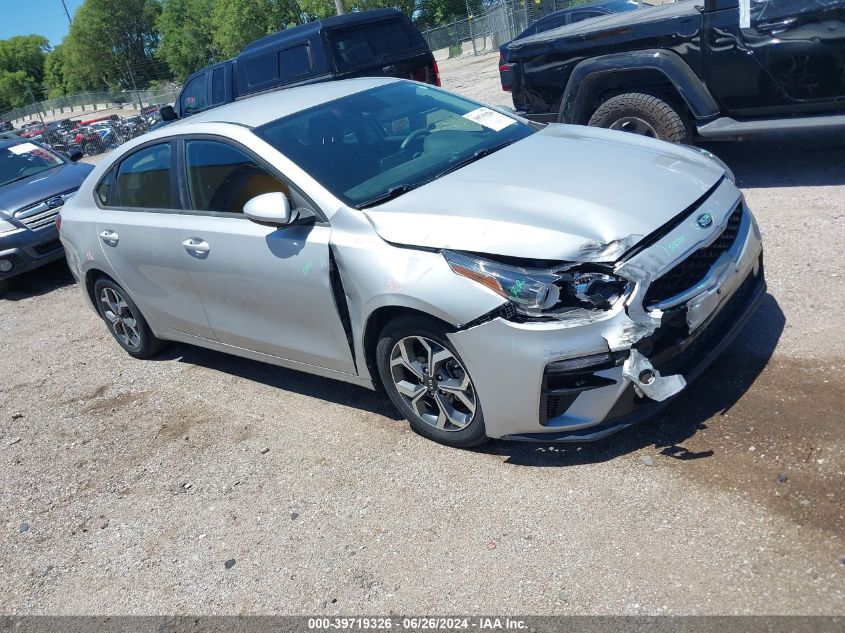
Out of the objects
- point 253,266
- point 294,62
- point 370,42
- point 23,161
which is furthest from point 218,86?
point 253,266

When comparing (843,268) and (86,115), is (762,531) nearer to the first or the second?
(843,268)

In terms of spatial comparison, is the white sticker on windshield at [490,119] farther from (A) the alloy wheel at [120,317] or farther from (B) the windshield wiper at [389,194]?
(A) the alloy wheel at [120,317]

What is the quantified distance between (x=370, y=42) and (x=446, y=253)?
8.99m

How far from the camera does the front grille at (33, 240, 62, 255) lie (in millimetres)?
8844

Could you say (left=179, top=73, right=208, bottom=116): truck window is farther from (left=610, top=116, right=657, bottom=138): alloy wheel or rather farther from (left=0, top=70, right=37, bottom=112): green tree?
(left=0, top=70, right=37, bottom=112): green tree

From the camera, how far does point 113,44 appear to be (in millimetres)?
102562

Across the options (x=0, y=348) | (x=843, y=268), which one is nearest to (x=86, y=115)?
(x=0, y=348)

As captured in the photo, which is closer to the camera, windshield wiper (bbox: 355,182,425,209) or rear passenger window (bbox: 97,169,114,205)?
windshield wiper (bbox: 355,182,425,209)

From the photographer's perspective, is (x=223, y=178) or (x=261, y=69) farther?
(x=261, y=69)

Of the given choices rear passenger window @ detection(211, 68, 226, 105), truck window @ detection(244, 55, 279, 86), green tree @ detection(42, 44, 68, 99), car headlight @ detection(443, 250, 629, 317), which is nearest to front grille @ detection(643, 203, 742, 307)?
car headlight @ detection(443, 250, 629, 317)

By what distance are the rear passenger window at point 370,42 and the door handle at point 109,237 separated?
6.68 meters

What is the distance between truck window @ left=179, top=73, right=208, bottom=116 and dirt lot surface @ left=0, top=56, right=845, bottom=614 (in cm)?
966

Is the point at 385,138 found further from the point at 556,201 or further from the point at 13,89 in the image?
the point at 13,89

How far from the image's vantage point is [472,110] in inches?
194
